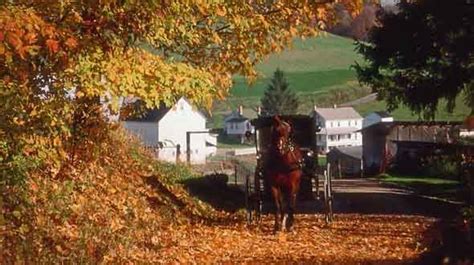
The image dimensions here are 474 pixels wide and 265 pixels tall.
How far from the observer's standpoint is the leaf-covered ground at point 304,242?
42.2 ft

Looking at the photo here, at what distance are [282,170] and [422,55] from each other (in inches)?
314

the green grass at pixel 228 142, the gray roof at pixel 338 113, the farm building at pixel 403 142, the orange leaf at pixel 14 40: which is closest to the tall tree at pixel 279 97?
the gray roof at pixel 338 113

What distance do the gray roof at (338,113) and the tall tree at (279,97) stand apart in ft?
12.5

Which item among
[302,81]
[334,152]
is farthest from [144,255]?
[302,81]

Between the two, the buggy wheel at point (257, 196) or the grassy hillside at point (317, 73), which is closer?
the buggy wheel at point (257, 196)

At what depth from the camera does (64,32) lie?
329 inches

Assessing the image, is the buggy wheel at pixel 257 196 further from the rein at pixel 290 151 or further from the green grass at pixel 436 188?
the green grass at pixel 436 188

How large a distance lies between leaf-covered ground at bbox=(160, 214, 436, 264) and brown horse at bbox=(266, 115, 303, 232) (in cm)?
41

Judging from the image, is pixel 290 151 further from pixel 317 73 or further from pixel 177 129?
pixel 317 73

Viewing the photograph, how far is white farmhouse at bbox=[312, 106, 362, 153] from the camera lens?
77.7 meters

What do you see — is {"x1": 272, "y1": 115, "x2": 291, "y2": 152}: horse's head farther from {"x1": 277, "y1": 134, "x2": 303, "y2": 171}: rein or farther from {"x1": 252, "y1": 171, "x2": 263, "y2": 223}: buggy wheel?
{"x1": 252, "y1": 171, "x2": 263, "y2": 223}: buggy wheel

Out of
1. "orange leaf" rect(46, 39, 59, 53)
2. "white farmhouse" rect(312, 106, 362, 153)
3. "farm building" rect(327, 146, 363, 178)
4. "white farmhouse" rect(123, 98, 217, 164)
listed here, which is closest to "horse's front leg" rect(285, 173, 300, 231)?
"orange leaf" rect(46, 39, 59, 53)

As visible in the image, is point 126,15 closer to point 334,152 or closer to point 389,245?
point 389,245

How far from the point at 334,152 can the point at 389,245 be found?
50.6 meters
